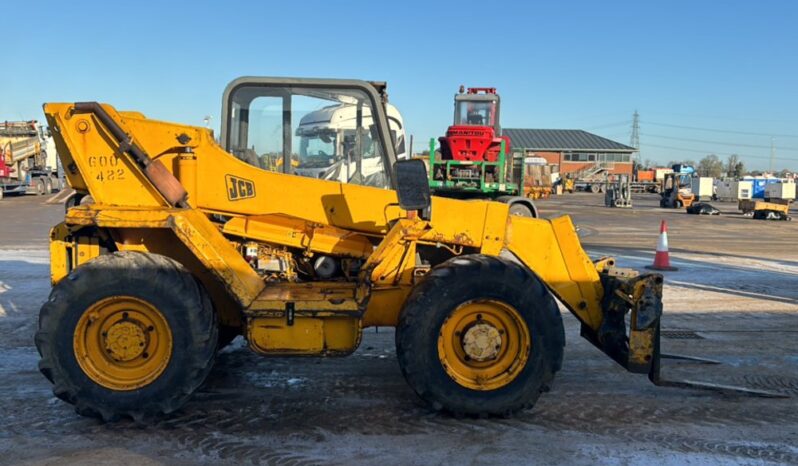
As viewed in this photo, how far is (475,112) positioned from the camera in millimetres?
19859

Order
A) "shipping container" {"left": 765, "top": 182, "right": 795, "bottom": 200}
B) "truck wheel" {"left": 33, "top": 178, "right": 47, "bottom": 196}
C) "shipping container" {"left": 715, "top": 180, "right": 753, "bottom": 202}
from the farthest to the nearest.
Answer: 1. "shipping container" {"left": 715, "top": 180, "right": 753, "bottom": 202}
2. "shipping container" {"left": 765, "top": 182, "right": 795, "bottom": 200}
3. "truck wheel" {"left": 33, "top": 178, "right": 47, "bottom": 196}

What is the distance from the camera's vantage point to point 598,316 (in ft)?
14.6

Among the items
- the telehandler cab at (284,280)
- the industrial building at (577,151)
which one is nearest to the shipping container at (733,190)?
the industrial building at (577,151)

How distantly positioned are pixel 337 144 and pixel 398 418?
213cm

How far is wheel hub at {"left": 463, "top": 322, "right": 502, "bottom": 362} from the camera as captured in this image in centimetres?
402

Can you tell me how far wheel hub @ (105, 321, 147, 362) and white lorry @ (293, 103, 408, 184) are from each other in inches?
64.9

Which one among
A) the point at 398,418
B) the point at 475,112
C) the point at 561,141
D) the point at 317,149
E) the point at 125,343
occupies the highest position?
the point at 561,141

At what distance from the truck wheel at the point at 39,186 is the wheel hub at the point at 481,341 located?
36240 millimetres

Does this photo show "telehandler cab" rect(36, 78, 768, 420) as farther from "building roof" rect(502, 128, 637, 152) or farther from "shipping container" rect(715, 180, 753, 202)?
"building roof" rect(502, 128, 637, 152)

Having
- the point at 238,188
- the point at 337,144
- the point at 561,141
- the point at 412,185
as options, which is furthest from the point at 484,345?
the point at 561,141

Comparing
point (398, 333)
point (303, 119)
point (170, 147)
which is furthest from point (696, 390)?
point (170, 147)

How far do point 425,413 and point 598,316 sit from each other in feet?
4.87

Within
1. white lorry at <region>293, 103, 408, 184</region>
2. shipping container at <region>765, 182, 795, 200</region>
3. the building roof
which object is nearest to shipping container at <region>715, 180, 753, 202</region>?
shipping container at <region>765, 182, 795, 200</region>

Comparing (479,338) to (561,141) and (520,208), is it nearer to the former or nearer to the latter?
(520,208)
